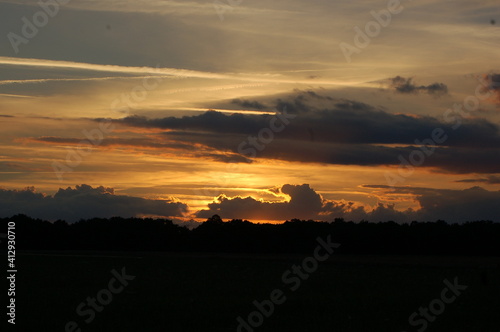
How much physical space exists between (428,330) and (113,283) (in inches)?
695

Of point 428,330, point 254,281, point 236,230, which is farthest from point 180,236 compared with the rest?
point 428,330
